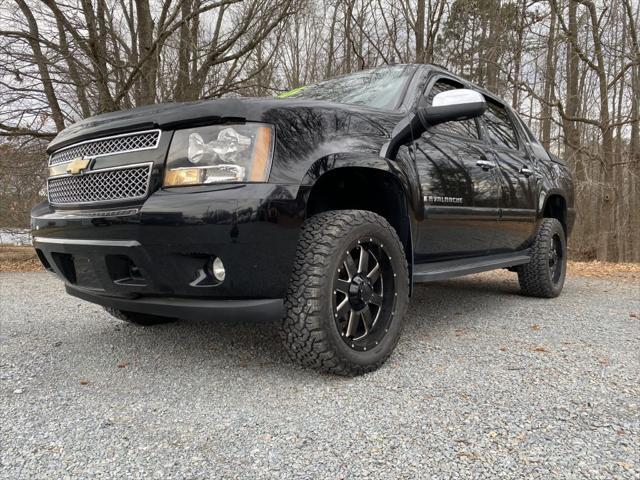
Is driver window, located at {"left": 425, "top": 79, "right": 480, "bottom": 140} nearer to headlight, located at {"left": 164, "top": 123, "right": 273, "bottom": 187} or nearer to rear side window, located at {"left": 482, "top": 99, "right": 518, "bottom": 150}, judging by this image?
rear side window, located at {"left": 482, "top": 99, "right": 518, "bottom": 150}

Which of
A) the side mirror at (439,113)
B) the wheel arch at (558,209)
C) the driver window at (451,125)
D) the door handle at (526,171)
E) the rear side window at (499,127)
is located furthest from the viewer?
the wheel arch at (558,209)

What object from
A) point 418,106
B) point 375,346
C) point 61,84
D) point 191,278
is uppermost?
point 61,84

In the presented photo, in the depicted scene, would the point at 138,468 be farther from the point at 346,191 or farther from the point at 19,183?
the point at 19,183

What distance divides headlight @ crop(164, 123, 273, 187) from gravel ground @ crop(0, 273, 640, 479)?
0.96 m

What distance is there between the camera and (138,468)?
1467 millimetres

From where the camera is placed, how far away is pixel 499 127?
418cm

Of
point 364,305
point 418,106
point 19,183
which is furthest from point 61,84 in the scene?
point 364,305

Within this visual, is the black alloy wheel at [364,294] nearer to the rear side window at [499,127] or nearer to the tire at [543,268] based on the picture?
the rear side window at [499,127]

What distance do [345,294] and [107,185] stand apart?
124 cm

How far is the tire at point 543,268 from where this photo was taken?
4434 millimetres

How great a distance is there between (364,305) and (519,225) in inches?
91.8

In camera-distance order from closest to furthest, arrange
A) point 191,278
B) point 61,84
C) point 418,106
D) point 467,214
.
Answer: point 191,278
point 418,106
point 467,214
point 61,84

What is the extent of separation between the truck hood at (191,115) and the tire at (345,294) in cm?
55

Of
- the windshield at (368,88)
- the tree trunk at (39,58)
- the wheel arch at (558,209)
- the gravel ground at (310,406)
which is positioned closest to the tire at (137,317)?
the gravel ground at (310,406)
